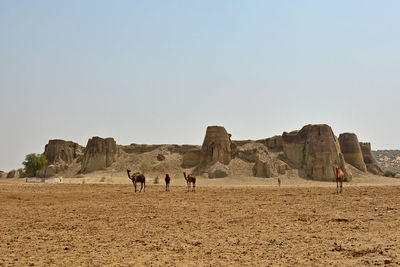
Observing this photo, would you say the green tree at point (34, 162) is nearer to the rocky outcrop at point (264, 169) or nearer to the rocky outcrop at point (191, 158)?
the rocky outcrop at point (191, 158)

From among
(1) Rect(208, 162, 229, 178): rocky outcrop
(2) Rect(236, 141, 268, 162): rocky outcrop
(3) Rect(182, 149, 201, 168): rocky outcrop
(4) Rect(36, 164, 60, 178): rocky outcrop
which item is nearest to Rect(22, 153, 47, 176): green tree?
(4) Rect(36, 164, 60, 178): rocky outcrop

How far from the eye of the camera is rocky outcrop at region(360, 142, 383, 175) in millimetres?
69044

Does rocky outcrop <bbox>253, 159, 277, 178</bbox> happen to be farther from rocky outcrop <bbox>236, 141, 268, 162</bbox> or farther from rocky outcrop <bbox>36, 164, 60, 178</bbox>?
rocky outcrop <bbox>36, 164, 60, 178</bbox>

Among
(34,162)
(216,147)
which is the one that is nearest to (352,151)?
(216,147)

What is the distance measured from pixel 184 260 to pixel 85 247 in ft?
8.87

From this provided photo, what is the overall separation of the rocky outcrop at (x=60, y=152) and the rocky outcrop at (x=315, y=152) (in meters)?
41.5

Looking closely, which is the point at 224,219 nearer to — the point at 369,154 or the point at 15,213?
the point at 15,213

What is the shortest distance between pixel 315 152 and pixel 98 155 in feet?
116

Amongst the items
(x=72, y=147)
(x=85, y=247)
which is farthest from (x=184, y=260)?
(x=72, y=147)

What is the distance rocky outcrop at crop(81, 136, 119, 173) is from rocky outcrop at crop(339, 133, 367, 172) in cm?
3918

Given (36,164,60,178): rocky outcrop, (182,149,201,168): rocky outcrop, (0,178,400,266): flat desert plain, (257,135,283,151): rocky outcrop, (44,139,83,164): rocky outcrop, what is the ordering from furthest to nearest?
(44,139,83,164): rocky outcrop → (36,164,60,178): rocky outcrop → (257,135,283,151): rocky outcrop → (182,149,201,168): rocky outcrop → (0,178,400,266): flat desert plain

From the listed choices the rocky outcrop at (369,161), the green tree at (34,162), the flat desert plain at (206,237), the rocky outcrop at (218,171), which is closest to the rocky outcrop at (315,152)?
the rocky outcrop at (218,171)

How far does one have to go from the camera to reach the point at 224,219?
13.5m

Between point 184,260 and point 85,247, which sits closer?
point 184,260
